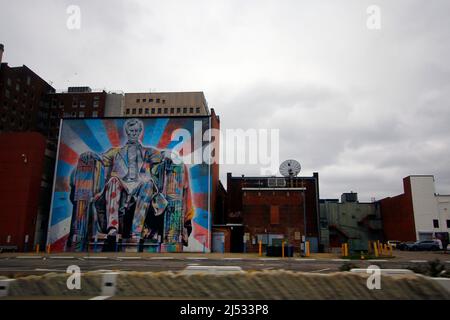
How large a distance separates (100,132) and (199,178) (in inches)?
568

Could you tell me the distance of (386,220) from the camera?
59812 mm

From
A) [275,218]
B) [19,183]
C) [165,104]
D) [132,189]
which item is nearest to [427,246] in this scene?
[275,218]

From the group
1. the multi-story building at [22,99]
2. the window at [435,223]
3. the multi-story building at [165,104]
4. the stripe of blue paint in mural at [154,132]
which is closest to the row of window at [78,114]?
the multi-story building at [22,99]

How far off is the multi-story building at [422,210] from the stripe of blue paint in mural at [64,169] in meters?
49.5

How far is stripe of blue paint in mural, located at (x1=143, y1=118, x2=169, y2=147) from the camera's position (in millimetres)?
41344

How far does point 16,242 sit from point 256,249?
27.6m

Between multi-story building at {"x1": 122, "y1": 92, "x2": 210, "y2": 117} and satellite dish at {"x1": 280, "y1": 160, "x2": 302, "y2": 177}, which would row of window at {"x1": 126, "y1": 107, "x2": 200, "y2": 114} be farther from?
satellite dish at {"x1": 280, "y1": 160, "x2": 302, "y2": 177}

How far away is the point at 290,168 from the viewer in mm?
43281

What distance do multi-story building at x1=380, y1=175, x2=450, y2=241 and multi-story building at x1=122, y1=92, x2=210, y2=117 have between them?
181 feet

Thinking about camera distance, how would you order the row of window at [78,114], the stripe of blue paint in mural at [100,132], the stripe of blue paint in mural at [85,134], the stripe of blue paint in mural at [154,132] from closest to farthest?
the stripe of blue paint in mural at [154,132] → the stripe of blue paint in mural at [100,132] → the stripe of blue paint in mural at [85,134] → the row of window at [78,114]

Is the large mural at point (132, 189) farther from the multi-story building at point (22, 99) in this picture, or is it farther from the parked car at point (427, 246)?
the multi-story building at point (22, 99)

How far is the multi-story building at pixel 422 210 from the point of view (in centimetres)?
4978

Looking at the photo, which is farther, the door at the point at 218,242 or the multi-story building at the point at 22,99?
the multi-story building at the point at 22,99

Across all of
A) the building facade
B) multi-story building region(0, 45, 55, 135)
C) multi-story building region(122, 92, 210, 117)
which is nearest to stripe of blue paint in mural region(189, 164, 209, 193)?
the building facade
